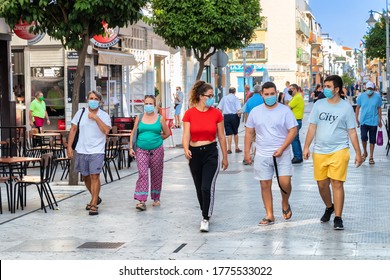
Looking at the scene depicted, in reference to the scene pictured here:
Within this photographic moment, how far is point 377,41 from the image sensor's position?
241 feet

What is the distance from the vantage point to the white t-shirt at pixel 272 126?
11461 mm

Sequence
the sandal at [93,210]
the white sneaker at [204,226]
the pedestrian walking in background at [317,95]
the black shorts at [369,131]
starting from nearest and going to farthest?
the white sneaker at [204,226] < the sandal at [93,210] < the black shorts at [369,131] < the pedestrian walking in background at [317,95]

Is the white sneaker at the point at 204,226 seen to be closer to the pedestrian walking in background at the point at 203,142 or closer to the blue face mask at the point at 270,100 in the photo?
the pedestrian walking in background at the point at 203,142

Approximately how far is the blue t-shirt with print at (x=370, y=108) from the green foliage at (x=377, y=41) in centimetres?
5370

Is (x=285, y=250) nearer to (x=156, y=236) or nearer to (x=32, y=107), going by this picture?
(x=156, y=236)

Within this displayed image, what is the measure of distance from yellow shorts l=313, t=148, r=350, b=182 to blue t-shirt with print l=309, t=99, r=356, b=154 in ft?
0.18

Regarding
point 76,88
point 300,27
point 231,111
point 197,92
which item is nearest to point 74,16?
point 76,88

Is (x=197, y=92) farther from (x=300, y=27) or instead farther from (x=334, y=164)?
(x=300, y=27)

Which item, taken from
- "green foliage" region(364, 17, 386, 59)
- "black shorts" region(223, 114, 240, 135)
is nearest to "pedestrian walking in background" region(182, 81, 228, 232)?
"black shorts" region(223, 114, 240, 135)

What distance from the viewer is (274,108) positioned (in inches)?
455

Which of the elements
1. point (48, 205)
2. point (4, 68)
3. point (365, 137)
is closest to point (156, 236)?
point (48, 205)

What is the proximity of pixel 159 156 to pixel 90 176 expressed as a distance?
1034mm

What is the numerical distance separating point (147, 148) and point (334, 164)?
3.24 meters

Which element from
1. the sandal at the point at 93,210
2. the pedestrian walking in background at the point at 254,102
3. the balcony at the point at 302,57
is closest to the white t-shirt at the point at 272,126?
the sandal at the point at 93,210
